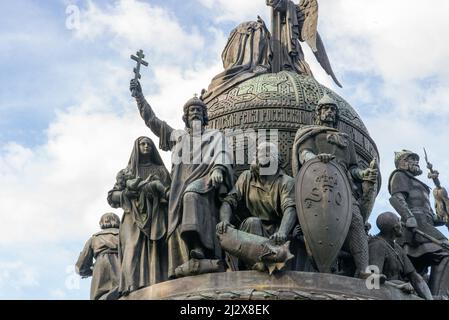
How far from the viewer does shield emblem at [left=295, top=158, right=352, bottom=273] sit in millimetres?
17750

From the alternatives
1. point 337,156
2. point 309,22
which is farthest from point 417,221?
point 309,22

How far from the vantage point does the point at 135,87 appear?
21.3 metres

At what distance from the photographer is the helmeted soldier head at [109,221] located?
71.2ft

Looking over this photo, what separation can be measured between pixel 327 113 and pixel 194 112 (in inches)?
94.4

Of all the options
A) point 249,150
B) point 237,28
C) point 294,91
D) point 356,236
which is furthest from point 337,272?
point 237,28

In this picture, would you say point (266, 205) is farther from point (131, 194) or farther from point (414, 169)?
point (414, 169)

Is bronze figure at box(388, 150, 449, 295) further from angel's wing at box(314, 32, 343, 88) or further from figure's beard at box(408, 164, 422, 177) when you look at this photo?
angel's wing at box(314, 32, 343, 88)

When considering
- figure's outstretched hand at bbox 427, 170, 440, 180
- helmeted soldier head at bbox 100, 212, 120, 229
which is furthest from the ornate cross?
figure's outstretched hand at bbox 427, 170, 440, 180

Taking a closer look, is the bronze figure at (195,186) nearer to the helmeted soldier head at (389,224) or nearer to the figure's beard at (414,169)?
the helmeted soldier head at (389,224)

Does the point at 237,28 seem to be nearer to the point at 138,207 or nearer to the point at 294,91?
the point at 294,91

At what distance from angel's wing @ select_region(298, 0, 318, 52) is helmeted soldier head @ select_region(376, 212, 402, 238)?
6126mm

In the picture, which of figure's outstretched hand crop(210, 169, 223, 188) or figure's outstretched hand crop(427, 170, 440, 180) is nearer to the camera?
figure's outstretched hand crop(210, 169, 223, 188)

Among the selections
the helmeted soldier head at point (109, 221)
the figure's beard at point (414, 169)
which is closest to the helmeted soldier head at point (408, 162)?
the figure's beard at point (414, 169)

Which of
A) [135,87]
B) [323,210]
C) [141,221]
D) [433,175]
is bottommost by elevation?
[323,210]
